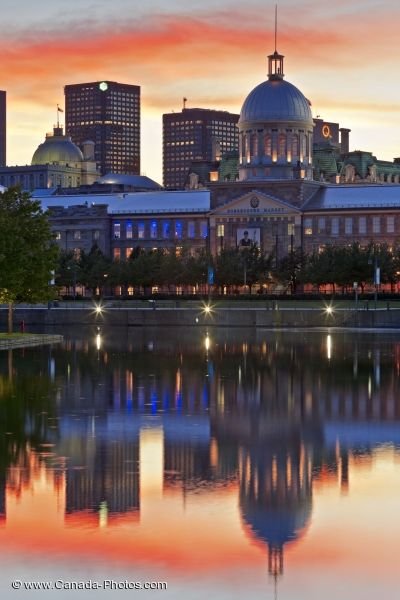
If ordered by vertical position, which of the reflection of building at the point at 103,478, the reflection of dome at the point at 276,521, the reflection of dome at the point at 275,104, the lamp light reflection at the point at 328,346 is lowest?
the reflection of dome at the point at 276,521

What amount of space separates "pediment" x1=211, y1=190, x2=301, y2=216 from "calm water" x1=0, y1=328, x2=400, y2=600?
121518 mm

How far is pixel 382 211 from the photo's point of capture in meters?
171

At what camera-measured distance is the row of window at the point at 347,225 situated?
171 metres

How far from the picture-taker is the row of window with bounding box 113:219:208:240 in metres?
183

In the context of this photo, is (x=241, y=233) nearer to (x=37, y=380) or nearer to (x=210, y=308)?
(x=210, y=308)

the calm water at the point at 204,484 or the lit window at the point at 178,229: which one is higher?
the lit window at the point at 178,229

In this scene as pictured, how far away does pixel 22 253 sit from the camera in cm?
8538

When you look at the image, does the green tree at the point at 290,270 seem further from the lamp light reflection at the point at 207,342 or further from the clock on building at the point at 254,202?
the lamp light reflection at the point at 207,342

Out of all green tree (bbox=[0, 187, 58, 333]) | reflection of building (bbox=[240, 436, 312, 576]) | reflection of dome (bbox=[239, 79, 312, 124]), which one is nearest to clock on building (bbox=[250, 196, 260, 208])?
reflection of dome (bbox=[239, 79, 312, 124])

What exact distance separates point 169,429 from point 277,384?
14.6 m

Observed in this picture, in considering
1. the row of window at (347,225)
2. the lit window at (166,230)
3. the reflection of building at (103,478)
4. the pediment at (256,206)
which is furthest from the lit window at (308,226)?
the reflection of building at (103,478)

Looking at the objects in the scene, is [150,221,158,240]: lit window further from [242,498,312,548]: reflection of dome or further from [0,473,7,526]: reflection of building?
[242,498,312,548]: reflection of dome

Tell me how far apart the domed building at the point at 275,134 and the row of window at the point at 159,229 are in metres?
8.53

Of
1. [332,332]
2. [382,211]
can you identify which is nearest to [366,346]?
[332,332]
